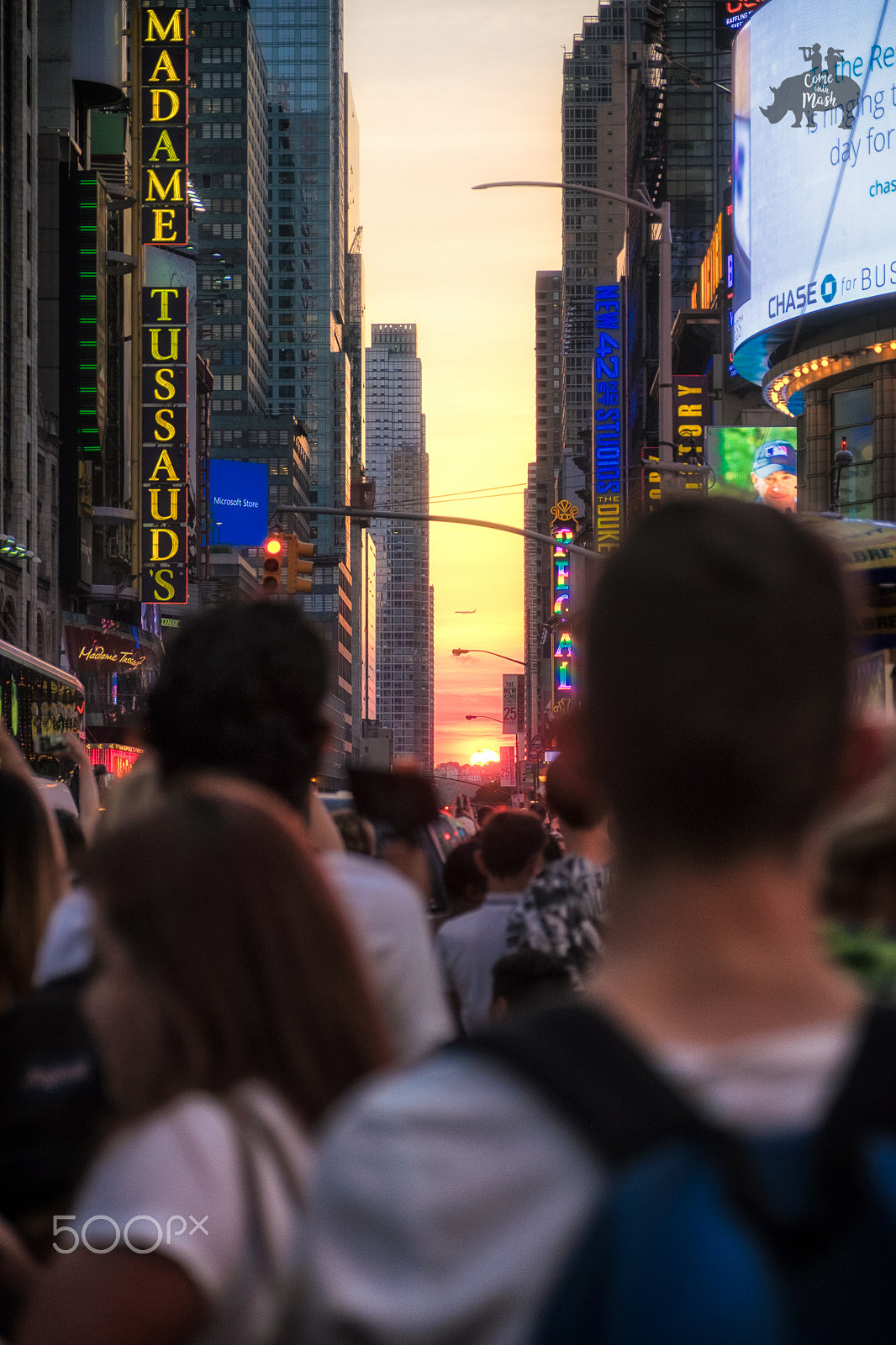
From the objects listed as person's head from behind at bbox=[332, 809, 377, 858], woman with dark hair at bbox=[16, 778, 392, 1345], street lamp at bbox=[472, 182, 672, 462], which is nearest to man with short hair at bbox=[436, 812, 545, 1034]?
person's head from behind at bbox=[332, 809, 377, 858]

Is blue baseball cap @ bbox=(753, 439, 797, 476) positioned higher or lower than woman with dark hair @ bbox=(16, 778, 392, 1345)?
higher

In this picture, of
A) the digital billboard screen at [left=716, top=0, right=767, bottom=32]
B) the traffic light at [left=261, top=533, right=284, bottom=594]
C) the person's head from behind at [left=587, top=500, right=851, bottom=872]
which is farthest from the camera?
the digital billboard screen at [left=716, top=0, right=767, bottom=32]

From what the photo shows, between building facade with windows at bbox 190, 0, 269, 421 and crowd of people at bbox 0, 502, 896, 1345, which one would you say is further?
building facade with windows at bbox 190, 0, 269, 421

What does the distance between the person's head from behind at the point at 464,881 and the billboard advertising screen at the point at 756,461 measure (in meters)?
31.3

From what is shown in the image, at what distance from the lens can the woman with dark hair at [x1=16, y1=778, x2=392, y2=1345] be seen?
1.99m

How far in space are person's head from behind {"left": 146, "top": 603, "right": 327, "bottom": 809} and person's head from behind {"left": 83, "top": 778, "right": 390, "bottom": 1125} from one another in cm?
138

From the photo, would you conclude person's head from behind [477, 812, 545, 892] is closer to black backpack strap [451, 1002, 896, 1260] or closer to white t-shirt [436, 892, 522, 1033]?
white t-shirt [436, 892, 522, 1033]

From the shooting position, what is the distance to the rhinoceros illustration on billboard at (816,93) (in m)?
35.1

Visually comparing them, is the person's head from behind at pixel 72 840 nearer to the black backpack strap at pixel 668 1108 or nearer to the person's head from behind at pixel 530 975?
the person's head from behind at pixel 530 975

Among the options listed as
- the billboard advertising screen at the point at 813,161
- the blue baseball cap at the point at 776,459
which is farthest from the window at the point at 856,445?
the blue baseball cap at the point at 776,459

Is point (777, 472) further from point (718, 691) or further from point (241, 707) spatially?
point (718, 691)

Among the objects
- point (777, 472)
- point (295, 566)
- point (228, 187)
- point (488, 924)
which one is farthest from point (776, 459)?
point (228, 187)

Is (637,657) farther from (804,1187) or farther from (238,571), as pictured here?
(238,571)

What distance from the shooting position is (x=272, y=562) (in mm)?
22172
